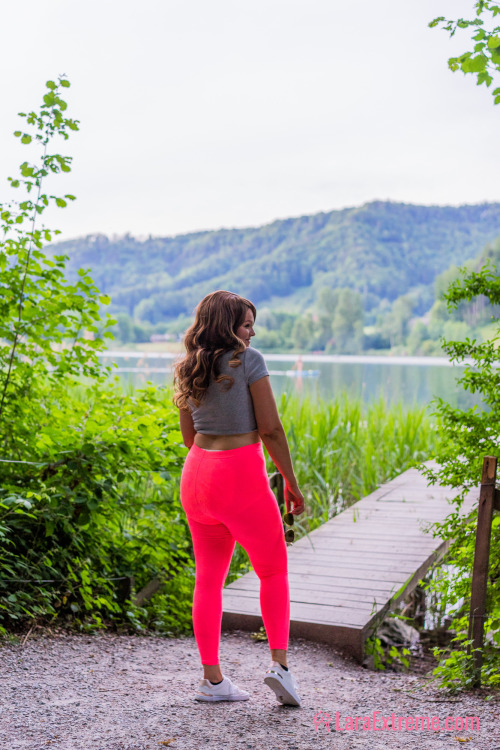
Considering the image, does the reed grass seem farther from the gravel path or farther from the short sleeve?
the short sleeve

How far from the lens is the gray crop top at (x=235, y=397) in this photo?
2.79m

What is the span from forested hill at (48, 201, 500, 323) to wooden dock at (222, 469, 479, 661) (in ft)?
165

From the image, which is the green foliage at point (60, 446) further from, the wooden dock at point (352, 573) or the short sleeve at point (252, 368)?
the short sleeve at point (252, 368)

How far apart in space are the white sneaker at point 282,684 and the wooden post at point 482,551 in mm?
873

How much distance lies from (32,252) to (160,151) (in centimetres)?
10229

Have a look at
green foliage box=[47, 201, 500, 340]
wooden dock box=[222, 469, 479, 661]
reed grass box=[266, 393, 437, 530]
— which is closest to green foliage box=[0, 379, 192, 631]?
wooden dock box=[222, 469, 479, 661]

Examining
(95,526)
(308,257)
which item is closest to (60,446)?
(95,526)

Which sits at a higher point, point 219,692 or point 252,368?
point 252,368

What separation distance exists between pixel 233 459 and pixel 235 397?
23cm

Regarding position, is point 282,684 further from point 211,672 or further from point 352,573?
point 352,573

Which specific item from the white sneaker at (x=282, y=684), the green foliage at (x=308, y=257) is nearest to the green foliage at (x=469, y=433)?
the white sneaker at (x=282, y=684)

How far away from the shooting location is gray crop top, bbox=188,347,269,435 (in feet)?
9.16

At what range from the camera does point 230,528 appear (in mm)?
2834

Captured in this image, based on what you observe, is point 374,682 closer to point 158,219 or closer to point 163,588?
point 163,588
